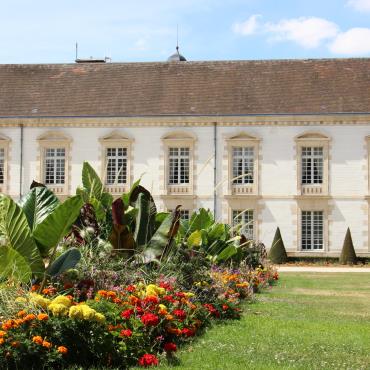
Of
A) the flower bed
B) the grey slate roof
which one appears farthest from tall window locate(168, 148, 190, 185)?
the flower bed

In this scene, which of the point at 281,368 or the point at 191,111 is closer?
the point at 281,368

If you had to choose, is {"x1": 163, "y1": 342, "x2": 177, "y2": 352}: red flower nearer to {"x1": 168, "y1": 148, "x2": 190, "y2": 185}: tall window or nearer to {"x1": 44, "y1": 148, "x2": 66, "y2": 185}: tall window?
{"x1": 168, "y1": 148, "x2": 190, "y2": 185}: tall window

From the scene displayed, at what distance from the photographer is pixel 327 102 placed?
2595cm

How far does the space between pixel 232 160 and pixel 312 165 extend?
120 inches

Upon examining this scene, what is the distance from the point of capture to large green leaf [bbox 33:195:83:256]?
711 cm

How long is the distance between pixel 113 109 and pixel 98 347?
70.5 feet

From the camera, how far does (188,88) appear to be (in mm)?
27375

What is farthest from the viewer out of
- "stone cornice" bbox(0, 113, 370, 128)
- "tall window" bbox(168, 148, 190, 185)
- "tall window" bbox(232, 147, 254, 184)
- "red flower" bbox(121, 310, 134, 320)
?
"tall window" bbox(168, 148, 190, 185)

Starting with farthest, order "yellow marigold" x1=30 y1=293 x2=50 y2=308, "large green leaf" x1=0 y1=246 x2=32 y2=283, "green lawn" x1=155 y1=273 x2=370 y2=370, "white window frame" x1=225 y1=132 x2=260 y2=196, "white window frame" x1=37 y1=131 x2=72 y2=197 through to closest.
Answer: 1. "white window frame" x1=37 y1=131 x2=72 y2=197
2. "white window frame" x1=225 y1=132 x2=260 y2=196
3. "large green leaf" x1=0 y1=246 x2=32 y2=283
4. "green lawn" x1=155 y1=273 x2=370 y2=370
5. "yellow marigold" x1=30 y1=293 x2=50 y2=308

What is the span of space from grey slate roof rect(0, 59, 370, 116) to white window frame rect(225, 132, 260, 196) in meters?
0.99

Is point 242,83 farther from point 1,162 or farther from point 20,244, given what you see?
point 20,244

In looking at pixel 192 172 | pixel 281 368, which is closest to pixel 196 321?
pixel 281 368

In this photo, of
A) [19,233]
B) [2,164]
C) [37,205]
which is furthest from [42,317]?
[2,164]

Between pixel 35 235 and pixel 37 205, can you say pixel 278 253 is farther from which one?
pixel 35 235
